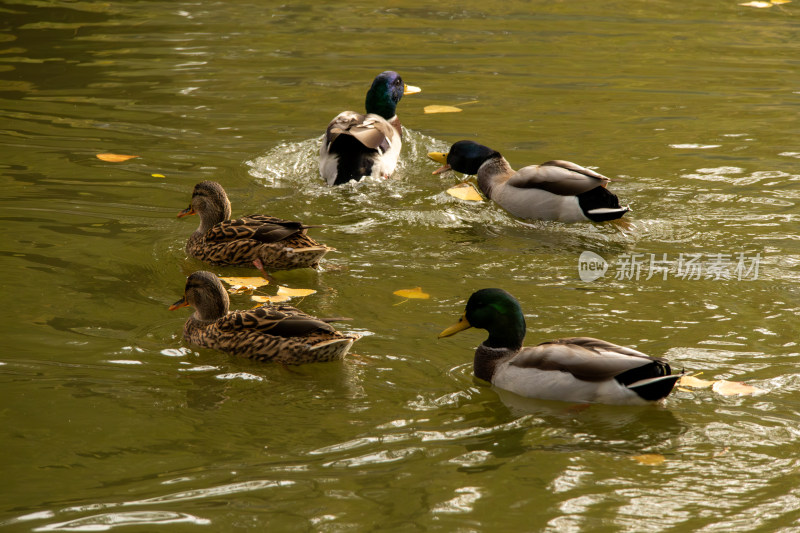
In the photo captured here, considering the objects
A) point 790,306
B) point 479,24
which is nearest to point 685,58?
point 479,24

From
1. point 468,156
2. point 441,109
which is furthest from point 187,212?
point 441,109

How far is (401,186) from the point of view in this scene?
9.25 m

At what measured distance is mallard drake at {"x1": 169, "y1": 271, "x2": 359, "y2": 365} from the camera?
5.96m

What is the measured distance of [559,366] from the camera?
18.2ft

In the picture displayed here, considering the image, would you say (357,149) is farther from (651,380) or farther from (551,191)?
(651,380)

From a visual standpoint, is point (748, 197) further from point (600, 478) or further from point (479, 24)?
point (479, 24)

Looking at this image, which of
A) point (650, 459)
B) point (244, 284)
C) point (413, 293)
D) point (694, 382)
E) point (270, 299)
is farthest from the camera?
point (244, 284)

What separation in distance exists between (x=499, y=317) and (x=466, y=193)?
3.46 metres

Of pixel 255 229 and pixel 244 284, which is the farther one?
pixel 255 229

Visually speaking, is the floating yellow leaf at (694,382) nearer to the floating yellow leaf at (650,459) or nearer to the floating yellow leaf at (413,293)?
the floating yellow leaf at (650,459)

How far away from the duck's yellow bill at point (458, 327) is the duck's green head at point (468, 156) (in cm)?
342

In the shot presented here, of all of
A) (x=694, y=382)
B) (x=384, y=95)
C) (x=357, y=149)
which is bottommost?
(x=694, y=382)

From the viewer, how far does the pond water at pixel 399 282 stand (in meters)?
4.76

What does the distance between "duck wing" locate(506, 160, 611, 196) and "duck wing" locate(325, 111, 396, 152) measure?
146 centimetres
